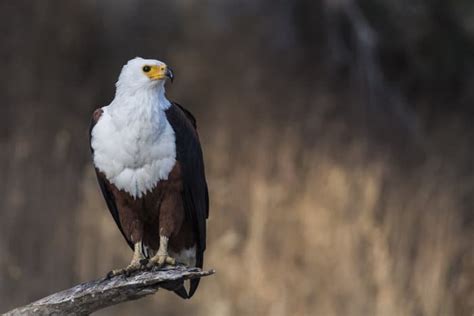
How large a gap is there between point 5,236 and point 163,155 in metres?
3.48

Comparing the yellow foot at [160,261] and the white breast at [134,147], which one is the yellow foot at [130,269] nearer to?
the yellow foot at [160,261]

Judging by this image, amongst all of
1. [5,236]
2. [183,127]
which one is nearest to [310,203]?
[5,236]

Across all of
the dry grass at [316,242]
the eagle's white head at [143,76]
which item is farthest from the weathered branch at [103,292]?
the dry grass at [316,242]

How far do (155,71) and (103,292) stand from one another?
3.72 ft

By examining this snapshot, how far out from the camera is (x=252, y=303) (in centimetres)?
1023

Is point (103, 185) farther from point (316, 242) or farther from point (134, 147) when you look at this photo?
point (316, 242)

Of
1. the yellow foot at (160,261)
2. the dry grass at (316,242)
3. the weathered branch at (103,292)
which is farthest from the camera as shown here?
the dry grass at (316,242)

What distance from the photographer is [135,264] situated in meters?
7.38

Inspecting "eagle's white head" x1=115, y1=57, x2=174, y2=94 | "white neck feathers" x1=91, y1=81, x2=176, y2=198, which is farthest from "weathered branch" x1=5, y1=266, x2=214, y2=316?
"eagle's white head" x1=115, y1=57, x2=174, y2=94

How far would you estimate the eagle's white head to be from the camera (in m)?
7.29

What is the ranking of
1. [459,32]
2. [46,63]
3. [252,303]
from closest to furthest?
1. [252,303]
2. [46,63]
3. [459,32]

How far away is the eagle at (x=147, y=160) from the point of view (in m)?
7.21

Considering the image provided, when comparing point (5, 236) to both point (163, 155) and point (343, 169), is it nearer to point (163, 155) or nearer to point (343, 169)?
point (343, 169)

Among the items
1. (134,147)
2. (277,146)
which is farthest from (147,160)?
(277,146)
